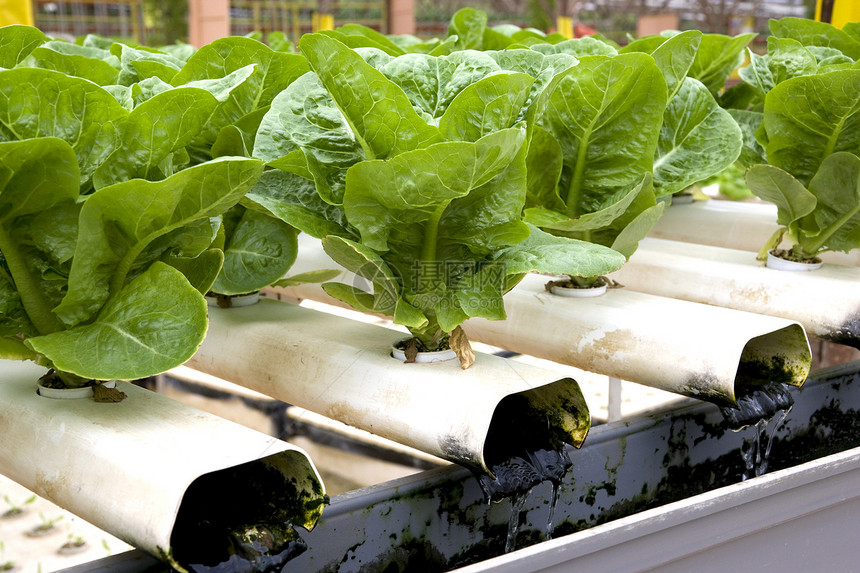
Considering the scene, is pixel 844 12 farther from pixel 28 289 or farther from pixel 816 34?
pixel 28 289

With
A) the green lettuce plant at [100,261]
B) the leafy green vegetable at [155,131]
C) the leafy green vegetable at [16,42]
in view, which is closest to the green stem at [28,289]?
the green lettuce plant at [100,261]

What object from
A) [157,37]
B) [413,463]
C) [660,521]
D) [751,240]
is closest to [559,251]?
[660,521]

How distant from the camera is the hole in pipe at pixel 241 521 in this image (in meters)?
0.76

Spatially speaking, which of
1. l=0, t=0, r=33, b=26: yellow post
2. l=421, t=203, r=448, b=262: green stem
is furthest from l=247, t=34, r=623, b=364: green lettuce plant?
l=0, t=0, r=33, b=26: yellow post

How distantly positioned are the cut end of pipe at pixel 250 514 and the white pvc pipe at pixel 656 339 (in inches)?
19.8

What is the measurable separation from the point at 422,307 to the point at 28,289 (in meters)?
0.43

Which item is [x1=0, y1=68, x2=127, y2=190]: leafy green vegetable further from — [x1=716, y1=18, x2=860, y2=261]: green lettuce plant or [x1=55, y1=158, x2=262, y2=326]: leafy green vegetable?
[x1=716, y1=18, x2=860, y2=261]: green lettuce plant

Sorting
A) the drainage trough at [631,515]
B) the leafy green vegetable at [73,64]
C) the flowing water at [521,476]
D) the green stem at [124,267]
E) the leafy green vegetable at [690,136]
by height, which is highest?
the leafy green vegetable at [73,64]

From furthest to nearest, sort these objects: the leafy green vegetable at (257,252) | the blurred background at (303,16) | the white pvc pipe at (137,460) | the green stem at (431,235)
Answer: the blurred background at (303,16) → the leafy green vegetable at (257,252) → the green stem at (431,235) → the white pvc pipe at (137,460)

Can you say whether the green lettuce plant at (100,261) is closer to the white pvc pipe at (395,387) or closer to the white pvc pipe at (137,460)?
the white pvc pipe at (137,460)

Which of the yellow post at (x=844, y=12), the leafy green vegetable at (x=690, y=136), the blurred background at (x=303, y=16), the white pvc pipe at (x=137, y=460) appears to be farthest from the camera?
the blurred background at (x=303, y=16)

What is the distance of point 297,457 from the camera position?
0.82 meters

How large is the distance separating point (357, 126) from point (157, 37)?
8.24 m

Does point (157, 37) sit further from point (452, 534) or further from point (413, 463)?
point (452, 534)
